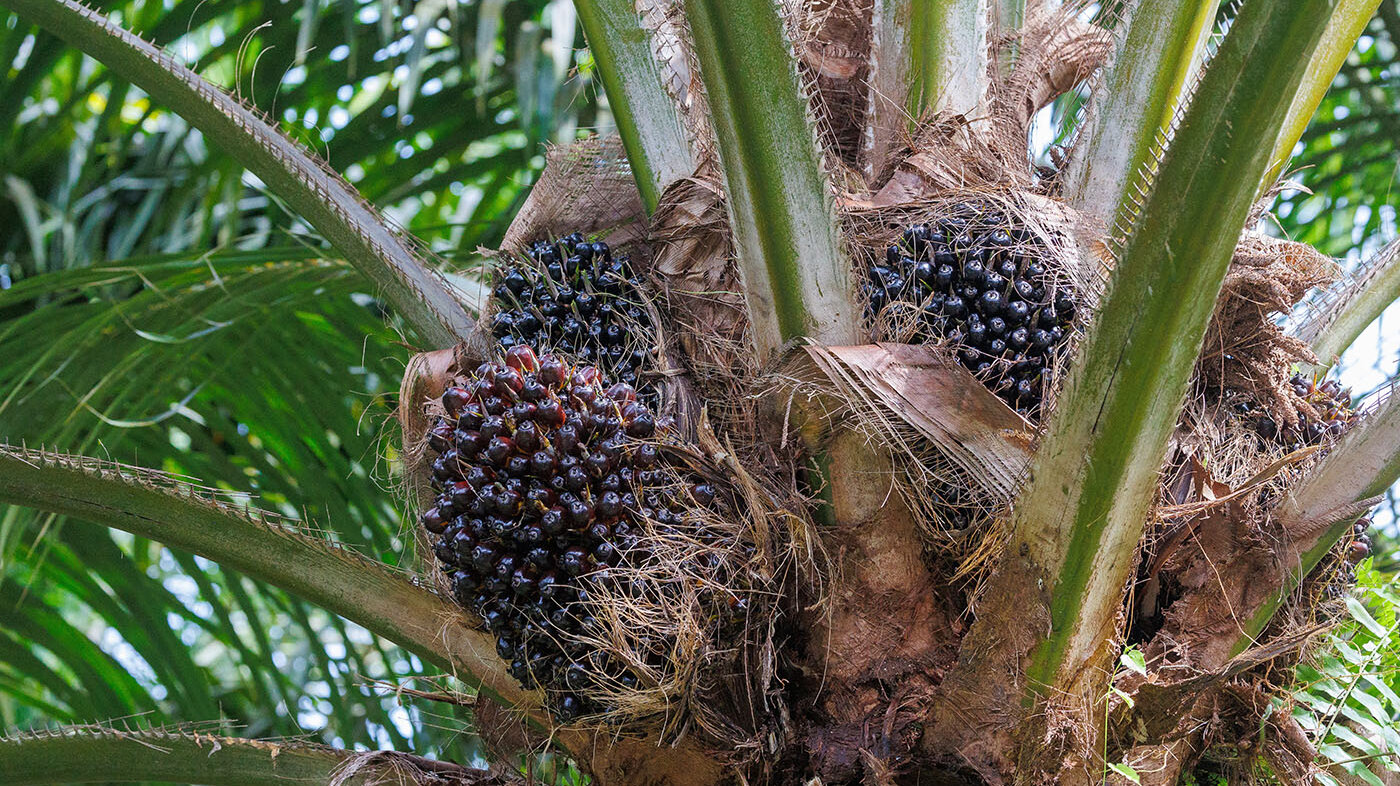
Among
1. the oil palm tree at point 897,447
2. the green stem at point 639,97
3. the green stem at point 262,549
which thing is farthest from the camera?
the green stem at point 639,97

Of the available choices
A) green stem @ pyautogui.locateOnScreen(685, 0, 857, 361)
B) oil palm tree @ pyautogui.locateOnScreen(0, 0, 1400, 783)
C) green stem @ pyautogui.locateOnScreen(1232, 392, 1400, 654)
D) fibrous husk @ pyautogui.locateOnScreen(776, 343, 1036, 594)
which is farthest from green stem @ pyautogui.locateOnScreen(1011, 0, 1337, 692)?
green stem @ pyautogui.locateOnScreen(685, 0, 857, 361)

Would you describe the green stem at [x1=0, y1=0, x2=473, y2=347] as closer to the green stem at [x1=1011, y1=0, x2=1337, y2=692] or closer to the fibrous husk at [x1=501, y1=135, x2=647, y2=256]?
the fibrous husk at [x1=501, y1=135, x2=647, y2=256]

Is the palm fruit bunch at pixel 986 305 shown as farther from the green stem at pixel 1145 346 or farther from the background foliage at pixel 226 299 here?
the background foliage at pixel 226 299

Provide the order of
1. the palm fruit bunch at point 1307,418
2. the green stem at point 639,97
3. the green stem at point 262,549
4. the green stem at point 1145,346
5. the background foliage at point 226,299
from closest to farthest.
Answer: the green stem at point 1145,346 < the green stem at point 262,549 < the palm fruit bunch at point 1307,418 < the green stem at point 639,97 < the background foliage at point 226,299

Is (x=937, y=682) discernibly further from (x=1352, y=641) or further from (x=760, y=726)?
(x=1352, y=641)

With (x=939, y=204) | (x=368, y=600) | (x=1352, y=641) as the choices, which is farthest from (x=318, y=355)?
(x=1352, y=641)

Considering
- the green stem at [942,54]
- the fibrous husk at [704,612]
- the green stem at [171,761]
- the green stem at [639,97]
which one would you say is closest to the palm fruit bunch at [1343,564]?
the fibrous husk at [704,612]
